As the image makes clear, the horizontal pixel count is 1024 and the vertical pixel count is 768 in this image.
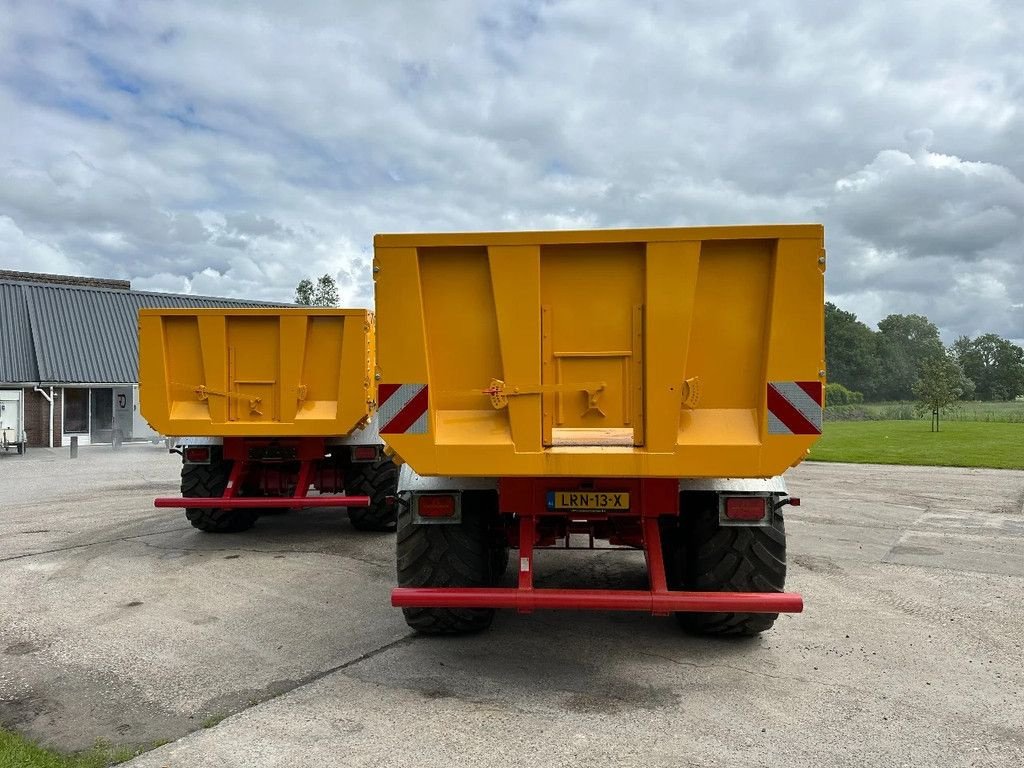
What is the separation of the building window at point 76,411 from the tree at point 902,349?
7663 centimetres

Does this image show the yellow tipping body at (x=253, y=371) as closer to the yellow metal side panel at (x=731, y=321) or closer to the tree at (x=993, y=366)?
the yellow metal side panel at (x=731, y=321)

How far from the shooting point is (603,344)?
161 inches

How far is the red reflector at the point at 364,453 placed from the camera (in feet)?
27.6

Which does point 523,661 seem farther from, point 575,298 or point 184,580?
point 184,580

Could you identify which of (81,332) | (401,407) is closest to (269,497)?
(401,407)

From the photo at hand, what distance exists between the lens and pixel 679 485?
14.5ft

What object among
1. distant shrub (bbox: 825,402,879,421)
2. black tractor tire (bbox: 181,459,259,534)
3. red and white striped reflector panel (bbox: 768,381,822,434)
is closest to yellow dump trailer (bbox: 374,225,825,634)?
red and white striped reflector panel (bbox: 768,381,822,434)

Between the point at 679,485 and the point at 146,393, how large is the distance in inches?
238

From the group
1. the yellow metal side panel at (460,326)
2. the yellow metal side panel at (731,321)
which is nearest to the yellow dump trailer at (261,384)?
the yellow metal side panel at (460,326)

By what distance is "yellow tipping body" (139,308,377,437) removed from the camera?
7895 mm

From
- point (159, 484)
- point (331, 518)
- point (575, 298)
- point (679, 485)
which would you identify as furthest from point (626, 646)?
point (159, 484)

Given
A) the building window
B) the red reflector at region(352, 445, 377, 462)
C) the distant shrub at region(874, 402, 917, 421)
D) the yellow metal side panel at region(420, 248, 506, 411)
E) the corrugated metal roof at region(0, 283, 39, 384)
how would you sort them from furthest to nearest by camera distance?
1. the distant shrub at region(874, 402, 917, 421)
2. the building window
3. the corrugated metal roof at region(0, 283, 39, 384)
4. the red reflector at region(352, 445, 377, 462)
5. the yellow metal side panel at region(420, 248, 506, 411)

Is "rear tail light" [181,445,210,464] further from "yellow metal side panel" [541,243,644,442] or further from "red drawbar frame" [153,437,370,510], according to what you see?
"yellow metal side panel" [541,243,644,442]

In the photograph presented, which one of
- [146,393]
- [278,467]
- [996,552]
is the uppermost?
[146,393]
